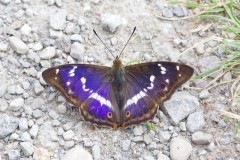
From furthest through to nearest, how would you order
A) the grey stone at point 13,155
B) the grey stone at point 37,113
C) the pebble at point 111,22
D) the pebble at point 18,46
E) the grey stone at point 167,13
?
the grey stone at point 167,13, the pebble at point 111,22, the pebble at point 18,46, the grey stone at point 37,113, the grey stone at point 13,155

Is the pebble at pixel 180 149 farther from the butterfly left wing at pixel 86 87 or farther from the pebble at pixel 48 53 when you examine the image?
the pebble at pixel 48 53

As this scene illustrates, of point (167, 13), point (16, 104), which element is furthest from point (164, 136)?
A: point (167, 13)

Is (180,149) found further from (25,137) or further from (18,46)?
(18,46)

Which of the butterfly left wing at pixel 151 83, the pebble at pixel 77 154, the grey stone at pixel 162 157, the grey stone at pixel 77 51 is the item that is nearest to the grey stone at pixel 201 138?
the grey stone at pixel 162 157

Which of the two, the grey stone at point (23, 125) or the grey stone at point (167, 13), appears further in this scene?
the grey stone at point (167, 13)

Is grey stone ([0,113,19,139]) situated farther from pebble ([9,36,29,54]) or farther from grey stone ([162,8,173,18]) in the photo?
grey stone ([162,8,173,18])

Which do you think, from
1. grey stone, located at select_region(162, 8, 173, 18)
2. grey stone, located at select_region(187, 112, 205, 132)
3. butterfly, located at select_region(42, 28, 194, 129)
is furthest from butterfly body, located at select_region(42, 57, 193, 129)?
grey stone, located at select_region(162, 8, 173, 18)

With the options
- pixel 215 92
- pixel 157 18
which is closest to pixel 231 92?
pixel 215 92

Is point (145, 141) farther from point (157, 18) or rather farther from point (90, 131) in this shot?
point (157, 18)
